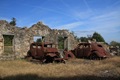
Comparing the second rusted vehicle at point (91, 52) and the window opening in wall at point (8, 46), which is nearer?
the second rusted vehicle at point (91, 52)

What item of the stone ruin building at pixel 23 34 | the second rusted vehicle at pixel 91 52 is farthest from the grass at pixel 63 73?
the stone ruin building at pixel 23 34

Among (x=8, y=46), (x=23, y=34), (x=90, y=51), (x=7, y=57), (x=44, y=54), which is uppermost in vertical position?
(x=23, y=34)

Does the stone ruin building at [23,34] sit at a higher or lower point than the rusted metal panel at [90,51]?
higher

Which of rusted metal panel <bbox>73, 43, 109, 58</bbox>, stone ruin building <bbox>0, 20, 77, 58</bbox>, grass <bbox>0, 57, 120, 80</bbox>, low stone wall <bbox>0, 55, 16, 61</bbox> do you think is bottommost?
grass <bbox>0, 57, 120, 80</bbox>

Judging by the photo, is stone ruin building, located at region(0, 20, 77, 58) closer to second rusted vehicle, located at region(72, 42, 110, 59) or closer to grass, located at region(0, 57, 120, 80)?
second rusted vehicle, located at region(72, 42, 110, 59)

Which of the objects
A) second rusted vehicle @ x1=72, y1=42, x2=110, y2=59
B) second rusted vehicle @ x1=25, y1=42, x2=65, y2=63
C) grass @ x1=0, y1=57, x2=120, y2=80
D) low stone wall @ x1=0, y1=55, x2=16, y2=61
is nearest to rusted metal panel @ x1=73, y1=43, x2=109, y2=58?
second rusted vehicle @ x1=72, y1=42, x2=110, y2=59

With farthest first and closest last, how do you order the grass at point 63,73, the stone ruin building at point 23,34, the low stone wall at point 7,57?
the stone ruin building at point 23,34 → the low stone wall at point 7,57 → the grass at point 63,73

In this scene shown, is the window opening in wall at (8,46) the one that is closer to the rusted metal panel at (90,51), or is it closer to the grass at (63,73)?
the rusted metal panel at (90,51)

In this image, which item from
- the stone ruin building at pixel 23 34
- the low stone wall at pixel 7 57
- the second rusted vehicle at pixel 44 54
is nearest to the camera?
the second rusted vehicle at pixel 44 54

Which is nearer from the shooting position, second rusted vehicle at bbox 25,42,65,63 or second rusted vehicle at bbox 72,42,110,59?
second rusted vehicle at bbox 25,42,65,63

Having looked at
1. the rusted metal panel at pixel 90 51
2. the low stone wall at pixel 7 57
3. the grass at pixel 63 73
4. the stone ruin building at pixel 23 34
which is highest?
the stone ruin building at pixel 23 34

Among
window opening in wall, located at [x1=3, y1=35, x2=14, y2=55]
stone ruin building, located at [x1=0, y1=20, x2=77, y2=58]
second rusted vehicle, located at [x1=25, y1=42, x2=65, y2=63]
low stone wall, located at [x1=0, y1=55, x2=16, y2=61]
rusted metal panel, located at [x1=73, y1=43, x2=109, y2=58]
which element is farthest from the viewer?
window opening in wall, located at [x1=3, y1=35, x2=14, y2=55]

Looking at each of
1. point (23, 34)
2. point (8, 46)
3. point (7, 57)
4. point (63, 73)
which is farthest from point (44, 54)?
point (8, 46)

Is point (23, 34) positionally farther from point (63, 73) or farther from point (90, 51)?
point (63, 73)
